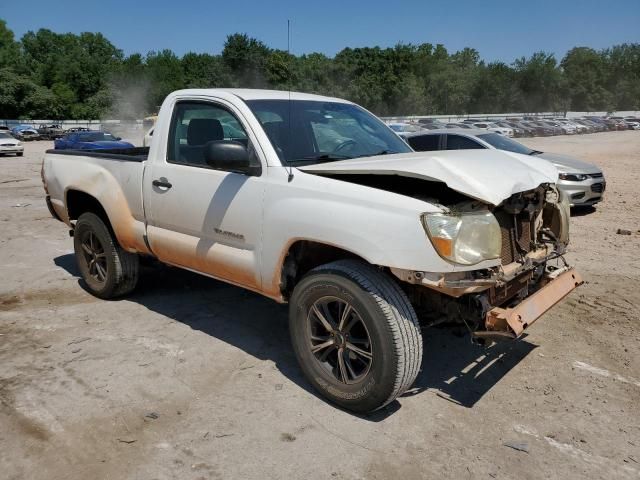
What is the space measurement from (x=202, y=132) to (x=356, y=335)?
2.15m

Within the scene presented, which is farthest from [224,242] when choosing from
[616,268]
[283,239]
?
[616,268]

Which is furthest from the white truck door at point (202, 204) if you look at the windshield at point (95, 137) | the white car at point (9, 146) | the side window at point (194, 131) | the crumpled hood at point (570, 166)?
the white car at point (9, 146)

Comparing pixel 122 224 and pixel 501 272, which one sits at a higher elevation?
pixel 501 272

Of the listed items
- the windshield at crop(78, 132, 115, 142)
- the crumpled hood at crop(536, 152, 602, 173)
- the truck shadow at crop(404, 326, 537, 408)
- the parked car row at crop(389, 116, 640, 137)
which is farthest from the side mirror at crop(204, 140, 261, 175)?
the parked car row at crop(389, 116, 640, 137)

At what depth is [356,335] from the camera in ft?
11.3

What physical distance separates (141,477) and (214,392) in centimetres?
90

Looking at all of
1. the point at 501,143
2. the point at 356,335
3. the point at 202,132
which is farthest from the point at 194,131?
the point at 501,143

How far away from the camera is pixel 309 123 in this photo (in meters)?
4.27

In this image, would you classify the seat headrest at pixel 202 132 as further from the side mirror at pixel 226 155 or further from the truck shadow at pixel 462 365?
the truck shadow at pixel 462 365

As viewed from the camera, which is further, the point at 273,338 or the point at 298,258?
the point at 273,338

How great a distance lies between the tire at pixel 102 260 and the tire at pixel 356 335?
2.33 metres

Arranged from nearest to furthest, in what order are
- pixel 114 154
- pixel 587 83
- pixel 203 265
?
pixel 203 265, pixel 114 154, pixel 587 83

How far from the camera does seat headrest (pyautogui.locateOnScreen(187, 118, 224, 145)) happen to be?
174 inches

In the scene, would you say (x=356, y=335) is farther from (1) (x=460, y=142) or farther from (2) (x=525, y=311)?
(1) (x=460, y=142)
